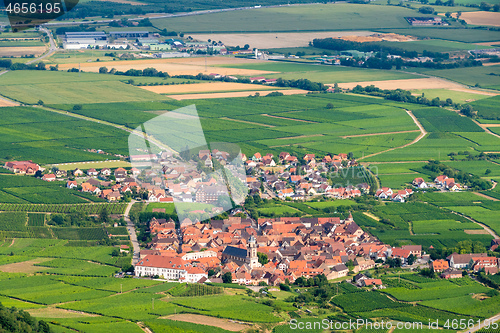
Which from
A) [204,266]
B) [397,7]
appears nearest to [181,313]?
[204,266]

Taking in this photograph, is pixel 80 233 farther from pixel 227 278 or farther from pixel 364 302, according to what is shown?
pixel 364 302

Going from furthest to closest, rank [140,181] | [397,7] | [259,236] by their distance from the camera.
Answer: [397,7]
[140,181]
[259,236]

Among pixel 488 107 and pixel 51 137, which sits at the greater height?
pixel 51 137

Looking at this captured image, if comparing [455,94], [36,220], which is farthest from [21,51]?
[36,220]

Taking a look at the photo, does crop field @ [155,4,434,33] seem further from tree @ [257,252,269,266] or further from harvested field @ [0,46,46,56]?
tree @ [257,252,269,266]

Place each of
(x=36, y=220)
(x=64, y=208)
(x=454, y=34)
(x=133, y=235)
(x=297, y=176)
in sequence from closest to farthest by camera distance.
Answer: (x=133, y=235) → (x=36, y=220) → (x=64, y=208) → (x=297, y=176) → (x=454, y=34)

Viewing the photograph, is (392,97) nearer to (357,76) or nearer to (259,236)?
(357,76)

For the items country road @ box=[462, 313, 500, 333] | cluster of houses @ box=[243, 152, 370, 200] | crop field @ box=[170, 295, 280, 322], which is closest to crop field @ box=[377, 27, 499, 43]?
cluster of houses @ box=[243, 152, 370, 200]
